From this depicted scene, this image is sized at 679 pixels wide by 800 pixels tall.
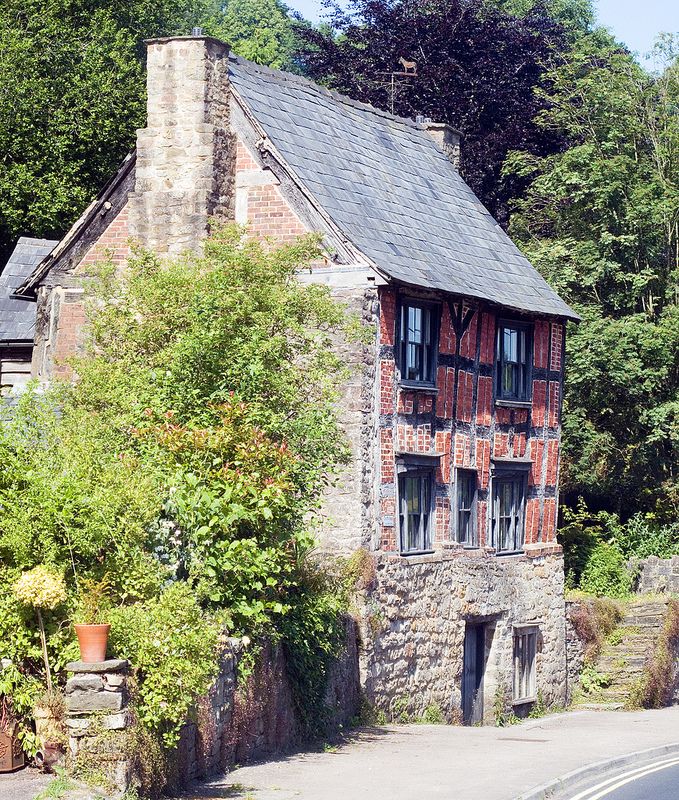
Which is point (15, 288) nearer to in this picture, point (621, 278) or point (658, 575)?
point (621, 278)

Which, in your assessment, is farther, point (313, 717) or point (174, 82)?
point (174, 82)

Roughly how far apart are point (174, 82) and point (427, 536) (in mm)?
8643

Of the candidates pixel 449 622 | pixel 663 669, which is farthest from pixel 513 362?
pixel 663 669

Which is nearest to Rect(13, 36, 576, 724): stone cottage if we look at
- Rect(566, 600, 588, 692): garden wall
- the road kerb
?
Rect(566, 600, 588, 692): garden wall

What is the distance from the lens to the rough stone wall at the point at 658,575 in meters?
33.0

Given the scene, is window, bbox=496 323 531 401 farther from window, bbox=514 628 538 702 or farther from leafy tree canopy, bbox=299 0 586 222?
leafy tree canopy, bbox=299 0 586 222

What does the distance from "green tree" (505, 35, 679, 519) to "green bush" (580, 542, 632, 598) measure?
1.74 meters

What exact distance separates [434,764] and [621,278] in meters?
18.8

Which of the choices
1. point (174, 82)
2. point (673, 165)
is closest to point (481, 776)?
point (174, 82)

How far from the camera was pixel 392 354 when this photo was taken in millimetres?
23656

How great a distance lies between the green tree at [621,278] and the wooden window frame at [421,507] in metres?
8.86

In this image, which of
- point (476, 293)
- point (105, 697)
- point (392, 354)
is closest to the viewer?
point (105, 697)

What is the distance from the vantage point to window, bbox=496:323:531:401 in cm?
2711

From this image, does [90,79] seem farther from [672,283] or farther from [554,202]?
[672,283]
